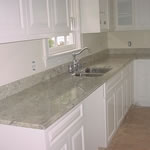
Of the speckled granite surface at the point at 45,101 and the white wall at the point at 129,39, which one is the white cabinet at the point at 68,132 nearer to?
the speckled granite surface at the point at 45,101

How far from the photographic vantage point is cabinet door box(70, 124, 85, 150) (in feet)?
6.66

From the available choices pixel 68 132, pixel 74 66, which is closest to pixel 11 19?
pixel 68 132

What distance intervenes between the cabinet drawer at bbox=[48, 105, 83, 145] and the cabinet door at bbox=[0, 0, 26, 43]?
652 mm

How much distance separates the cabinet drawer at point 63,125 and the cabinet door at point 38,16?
0.70 meters

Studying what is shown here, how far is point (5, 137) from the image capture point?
5.59ft

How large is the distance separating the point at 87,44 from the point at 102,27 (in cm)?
43

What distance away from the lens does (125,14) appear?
4684 mm

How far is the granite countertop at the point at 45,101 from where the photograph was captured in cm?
162

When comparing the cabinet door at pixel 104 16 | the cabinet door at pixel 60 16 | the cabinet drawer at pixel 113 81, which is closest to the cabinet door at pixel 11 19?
the cabinet door at pixel 60 16

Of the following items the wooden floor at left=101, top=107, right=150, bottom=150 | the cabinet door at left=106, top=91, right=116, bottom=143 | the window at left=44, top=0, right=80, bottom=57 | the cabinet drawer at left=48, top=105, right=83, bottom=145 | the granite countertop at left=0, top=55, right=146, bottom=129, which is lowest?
the wooden floor at left=101, top=107, right=150, bottom=150

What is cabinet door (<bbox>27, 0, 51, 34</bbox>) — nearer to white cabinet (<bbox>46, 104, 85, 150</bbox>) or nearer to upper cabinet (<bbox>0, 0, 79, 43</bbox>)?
upper cabinet (<bbox>0, 0, 79, 43</bbox>)

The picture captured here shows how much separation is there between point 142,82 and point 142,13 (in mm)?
1225

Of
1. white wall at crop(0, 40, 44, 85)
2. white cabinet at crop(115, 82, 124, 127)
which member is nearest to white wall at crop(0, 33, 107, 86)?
white wall at crop(0, 40, 44, 85)

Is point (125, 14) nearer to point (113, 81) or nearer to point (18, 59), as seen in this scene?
point (113, 81)
